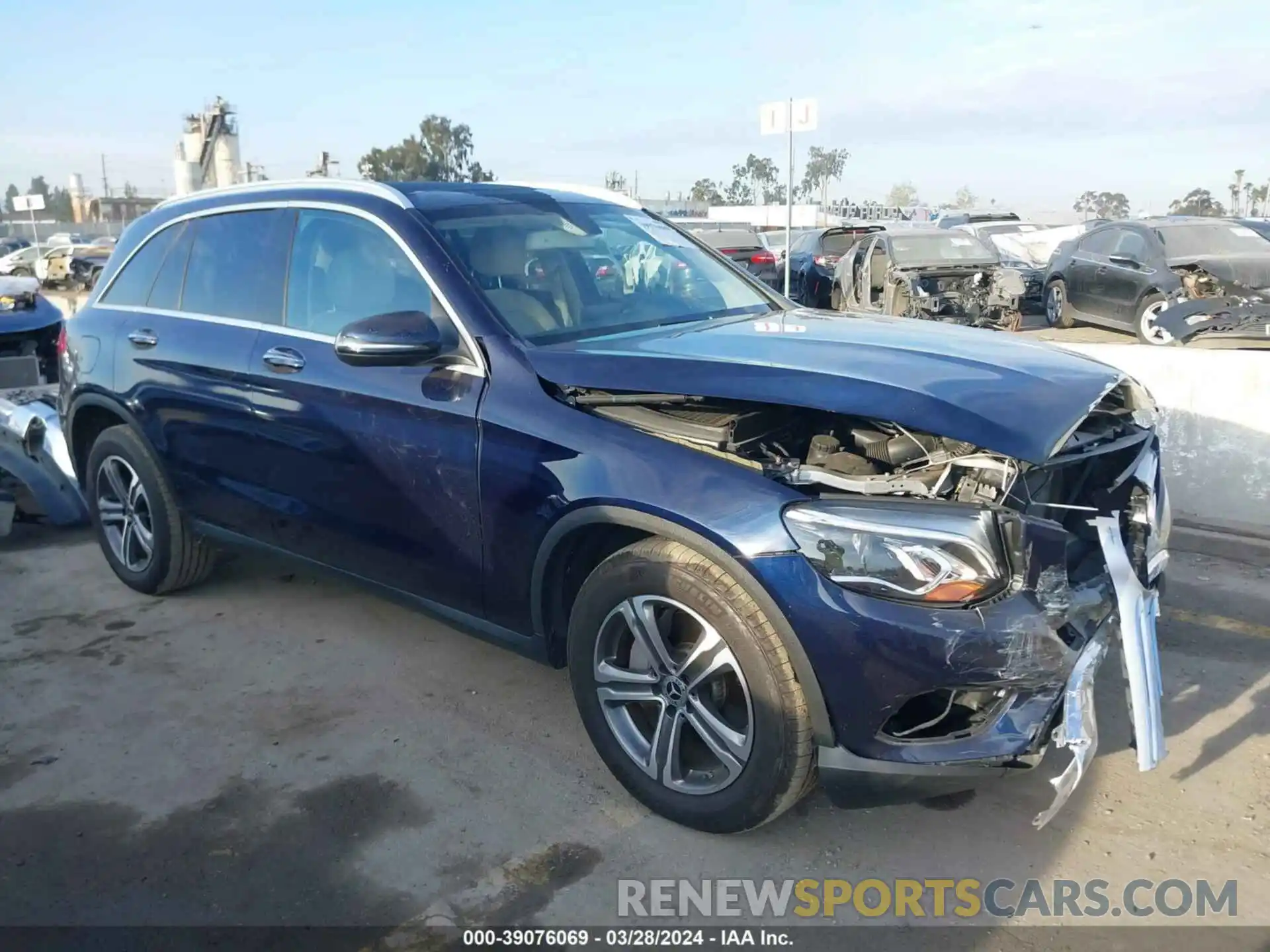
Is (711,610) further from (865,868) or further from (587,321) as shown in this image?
(587,321)

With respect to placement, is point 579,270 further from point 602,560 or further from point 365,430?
point 602,560

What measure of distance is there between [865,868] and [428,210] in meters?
2.62

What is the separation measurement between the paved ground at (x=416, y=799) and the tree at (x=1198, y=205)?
63.1 m

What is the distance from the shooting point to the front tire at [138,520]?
4.73 m

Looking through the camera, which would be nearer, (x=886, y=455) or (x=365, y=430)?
(x=886, y=455)

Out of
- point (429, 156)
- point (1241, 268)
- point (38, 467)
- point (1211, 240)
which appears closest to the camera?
point (38, 467)

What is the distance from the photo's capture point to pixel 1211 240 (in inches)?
484

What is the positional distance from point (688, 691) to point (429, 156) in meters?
51.5

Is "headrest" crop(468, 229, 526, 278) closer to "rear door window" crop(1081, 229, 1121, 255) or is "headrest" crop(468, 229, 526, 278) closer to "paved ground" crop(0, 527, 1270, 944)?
"paved ground" crop(0, 527, 1270, 944)

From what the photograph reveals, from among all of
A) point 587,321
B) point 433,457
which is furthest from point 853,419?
point 433,457

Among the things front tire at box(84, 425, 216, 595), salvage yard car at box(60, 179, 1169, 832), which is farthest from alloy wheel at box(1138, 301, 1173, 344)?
front tire at box(84, 425, 216, 595)

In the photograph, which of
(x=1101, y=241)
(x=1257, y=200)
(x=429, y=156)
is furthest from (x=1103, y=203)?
(x=1101, y=241)

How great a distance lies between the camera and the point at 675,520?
9.15ft

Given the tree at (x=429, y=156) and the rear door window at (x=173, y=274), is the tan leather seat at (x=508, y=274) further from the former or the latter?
the tree at (x=429, y=156)
